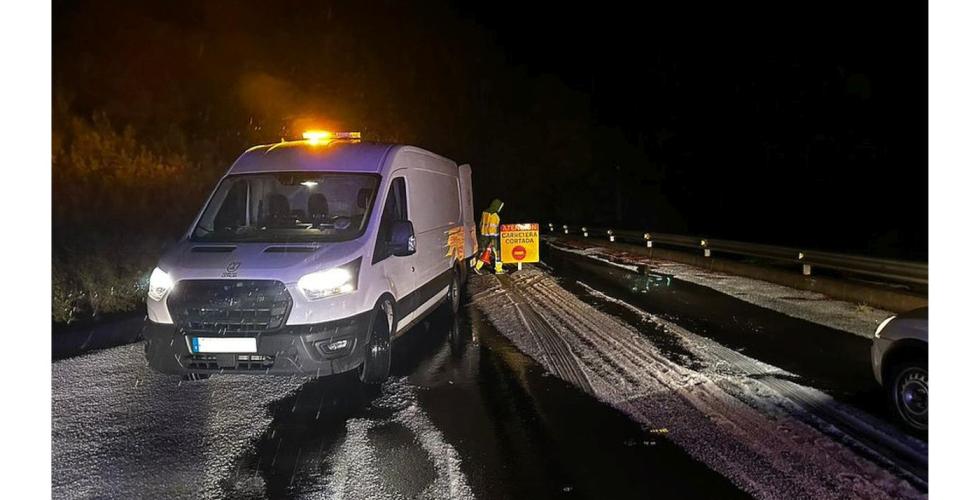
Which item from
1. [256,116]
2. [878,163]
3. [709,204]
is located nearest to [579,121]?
[709,204]

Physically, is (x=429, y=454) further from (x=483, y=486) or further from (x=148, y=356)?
(x=148, y=356)

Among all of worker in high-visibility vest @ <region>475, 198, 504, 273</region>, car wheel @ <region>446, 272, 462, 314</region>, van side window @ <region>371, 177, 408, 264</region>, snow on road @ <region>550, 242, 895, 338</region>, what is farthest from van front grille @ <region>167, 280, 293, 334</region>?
worker in high-visibility vest @ <region>475, 198, 504, 273</region>

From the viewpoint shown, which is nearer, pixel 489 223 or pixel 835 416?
pixel 835 416

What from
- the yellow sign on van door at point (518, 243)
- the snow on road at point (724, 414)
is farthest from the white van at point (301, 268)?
the yellow sign on van door at point (518, 243)

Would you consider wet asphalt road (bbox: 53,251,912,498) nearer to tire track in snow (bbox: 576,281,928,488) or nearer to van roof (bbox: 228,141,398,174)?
tire track in snow (bbox: 576,281,928,488)

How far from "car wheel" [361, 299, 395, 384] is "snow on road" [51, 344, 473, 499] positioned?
6.1 inches

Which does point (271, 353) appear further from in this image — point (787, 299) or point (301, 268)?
point (787, 299)

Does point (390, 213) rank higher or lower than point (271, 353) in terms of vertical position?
higher

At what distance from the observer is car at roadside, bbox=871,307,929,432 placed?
515 centimetres

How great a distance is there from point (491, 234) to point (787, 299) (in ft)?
22.2

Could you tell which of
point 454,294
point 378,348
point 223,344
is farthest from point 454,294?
point 223,344

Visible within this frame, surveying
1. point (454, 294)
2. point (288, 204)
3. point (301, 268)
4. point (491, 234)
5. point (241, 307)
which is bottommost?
point (454, 294)

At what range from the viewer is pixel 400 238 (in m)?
6.93

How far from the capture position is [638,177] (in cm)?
7300
